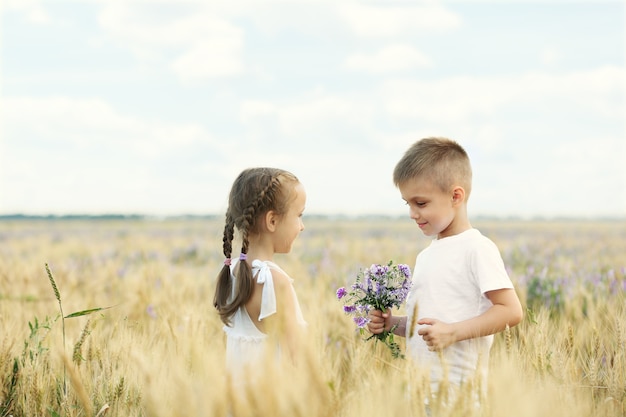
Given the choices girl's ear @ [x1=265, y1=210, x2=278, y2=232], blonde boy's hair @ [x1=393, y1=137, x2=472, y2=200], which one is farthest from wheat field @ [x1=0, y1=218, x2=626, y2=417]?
blonde boy's hair @ [x1=393, y1=137, x2=472, y2=200]

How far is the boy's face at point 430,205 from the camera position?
2.75 m

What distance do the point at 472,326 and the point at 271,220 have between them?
2.96 ft

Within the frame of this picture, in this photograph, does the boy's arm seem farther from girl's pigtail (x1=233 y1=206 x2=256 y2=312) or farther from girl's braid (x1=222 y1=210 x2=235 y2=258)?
girl's braid (x1=222 y1=210 x2=235 y2=258)

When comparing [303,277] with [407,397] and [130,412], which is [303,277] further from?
[407,397]

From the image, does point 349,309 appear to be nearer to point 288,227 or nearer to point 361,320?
point 361,320

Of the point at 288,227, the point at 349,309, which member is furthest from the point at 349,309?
the point at 288,227

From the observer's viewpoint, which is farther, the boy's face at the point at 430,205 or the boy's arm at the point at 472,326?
the boy's face at the point at 430,205

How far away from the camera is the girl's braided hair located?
289cm

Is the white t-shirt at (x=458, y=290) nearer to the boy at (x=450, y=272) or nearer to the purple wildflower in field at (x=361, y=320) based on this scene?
the boy at (x=450, y=272)

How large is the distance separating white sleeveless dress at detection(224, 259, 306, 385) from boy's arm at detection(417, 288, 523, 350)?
50 cm

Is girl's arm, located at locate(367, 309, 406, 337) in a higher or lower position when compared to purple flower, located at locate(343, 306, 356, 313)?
lower

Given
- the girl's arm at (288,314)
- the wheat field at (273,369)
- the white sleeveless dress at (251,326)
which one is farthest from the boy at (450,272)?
the white sleeveless dress at (251,326)

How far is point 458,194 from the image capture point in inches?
109

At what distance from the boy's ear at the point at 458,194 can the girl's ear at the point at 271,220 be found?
72 centimetres
